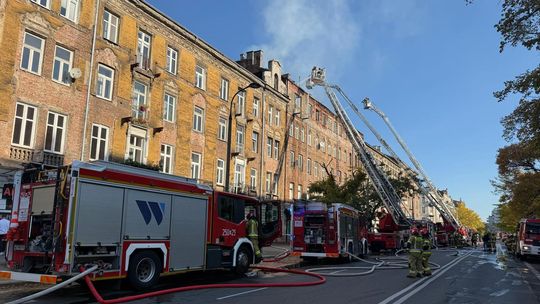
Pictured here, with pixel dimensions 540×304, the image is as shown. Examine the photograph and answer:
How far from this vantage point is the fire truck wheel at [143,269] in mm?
10477

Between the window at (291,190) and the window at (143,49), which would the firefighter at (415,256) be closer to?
the window at (143,49)

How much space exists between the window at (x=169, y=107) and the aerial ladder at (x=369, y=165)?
50.3ft

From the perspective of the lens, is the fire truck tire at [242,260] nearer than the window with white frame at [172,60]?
Yes

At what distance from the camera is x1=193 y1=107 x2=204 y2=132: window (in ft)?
93.3

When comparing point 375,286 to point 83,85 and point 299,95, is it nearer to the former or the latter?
point 83,85

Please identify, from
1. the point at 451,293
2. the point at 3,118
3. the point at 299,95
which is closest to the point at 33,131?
the point at 3,118

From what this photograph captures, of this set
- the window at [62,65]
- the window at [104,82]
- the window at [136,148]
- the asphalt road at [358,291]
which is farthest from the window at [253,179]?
the asphalt road at [358,291]

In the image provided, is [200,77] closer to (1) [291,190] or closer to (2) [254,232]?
(1) [291,190]

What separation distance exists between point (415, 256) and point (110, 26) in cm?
1776

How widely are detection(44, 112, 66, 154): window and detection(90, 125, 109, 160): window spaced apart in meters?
1.55

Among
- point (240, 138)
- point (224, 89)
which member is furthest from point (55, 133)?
point (240, 138)

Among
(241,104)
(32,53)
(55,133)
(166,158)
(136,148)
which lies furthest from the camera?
(241,104)

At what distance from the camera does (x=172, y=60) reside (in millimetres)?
27031

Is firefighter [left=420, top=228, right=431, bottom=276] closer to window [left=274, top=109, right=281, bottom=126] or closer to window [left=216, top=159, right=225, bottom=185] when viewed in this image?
window [left=216, top=159, right=225, bottom=185]
